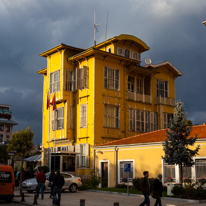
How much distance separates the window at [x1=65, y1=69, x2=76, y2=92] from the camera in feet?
112

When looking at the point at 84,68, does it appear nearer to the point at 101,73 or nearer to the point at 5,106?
the point at 101,73

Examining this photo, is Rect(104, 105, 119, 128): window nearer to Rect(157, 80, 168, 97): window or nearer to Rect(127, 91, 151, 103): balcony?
Rect(127, 91, 151, 103): balcony

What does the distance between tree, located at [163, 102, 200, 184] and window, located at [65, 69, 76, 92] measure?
14469 millimetres

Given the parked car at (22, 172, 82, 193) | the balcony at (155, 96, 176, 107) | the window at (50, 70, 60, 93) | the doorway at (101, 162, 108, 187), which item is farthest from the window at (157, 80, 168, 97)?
the parked car at (22, 172, 82, 193)

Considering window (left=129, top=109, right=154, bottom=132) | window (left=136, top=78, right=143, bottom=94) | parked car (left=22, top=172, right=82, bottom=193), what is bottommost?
parked car (left=22, top=172, right=82, bottom=193)

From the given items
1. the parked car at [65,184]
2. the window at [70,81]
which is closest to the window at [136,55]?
the window at [70,81]

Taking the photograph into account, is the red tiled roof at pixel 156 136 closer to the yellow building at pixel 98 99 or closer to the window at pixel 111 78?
the yellow building at pixel 98 99

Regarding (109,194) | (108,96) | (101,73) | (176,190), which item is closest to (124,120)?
(108,96)

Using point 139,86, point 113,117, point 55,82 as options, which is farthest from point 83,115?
A: point 139,86

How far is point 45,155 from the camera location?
3588cm

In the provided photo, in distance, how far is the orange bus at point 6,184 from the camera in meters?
17.4

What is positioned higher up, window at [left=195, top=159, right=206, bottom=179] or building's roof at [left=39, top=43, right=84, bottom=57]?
building's roof at [left=39, top=43, right=84, bottom=57]

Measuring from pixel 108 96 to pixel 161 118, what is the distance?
7182 millimetres

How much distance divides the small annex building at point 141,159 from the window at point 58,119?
604 centimetres
